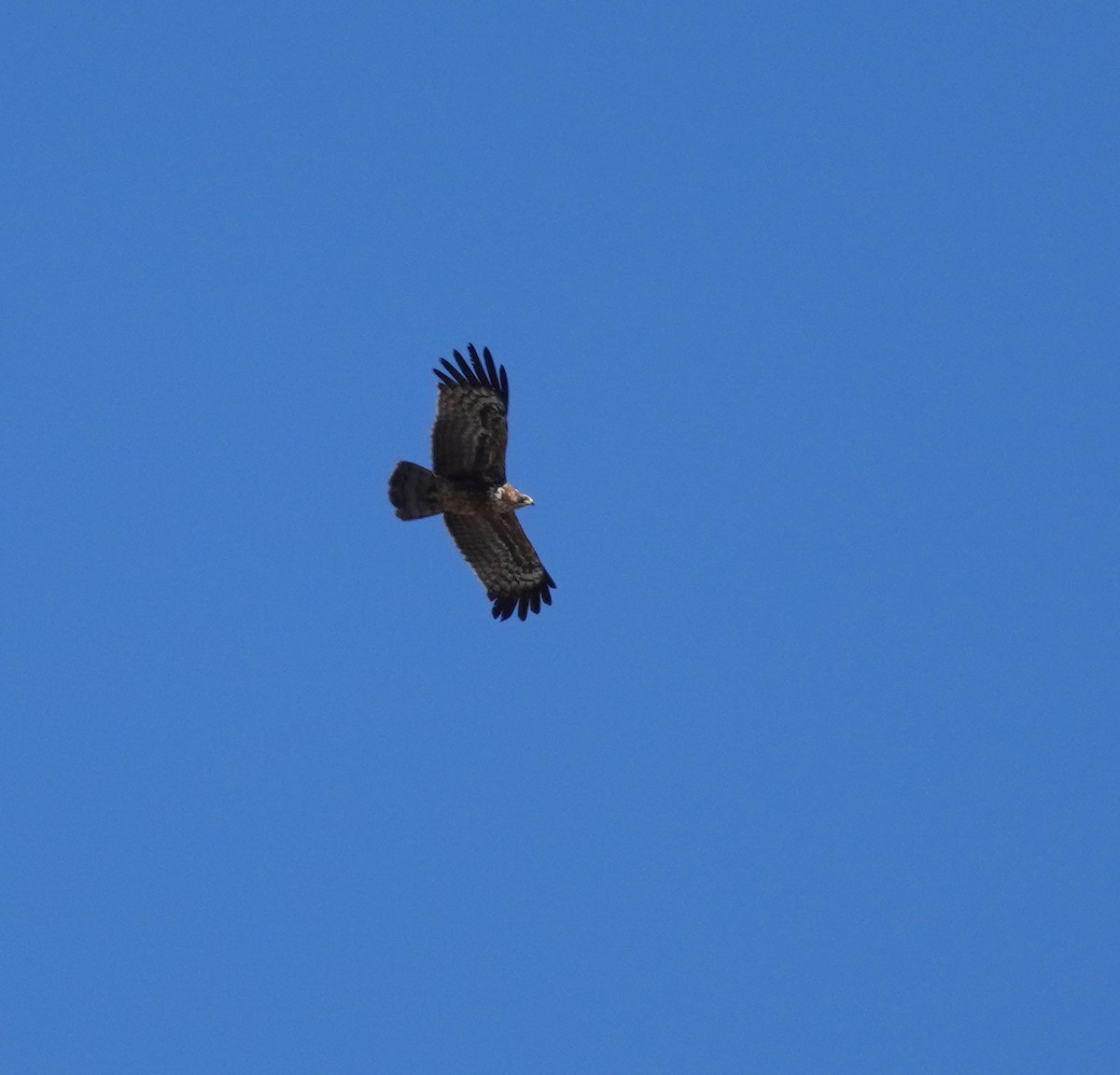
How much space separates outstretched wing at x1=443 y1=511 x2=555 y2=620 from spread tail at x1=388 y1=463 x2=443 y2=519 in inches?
44.6

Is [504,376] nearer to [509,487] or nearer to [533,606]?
[509,487]

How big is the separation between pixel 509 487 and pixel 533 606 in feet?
6.63

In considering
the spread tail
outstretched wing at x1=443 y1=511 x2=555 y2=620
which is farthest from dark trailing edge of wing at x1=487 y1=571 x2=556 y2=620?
the spread tail

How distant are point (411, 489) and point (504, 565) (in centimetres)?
215

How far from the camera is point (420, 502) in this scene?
66.6 feet

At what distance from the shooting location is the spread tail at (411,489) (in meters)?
20.2

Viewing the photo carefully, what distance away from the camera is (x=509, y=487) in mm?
20609

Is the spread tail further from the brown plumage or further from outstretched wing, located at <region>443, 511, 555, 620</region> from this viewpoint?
outstretched wing, located at <region>443, 511, 555, 620</region>

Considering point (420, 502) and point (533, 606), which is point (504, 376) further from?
point (533, 606)

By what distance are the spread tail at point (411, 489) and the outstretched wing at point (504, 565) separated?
113cm

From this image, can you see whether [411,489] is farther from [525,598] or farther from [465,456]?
[525,598]

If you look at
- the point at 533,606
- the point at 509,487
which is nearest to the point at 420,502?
the point at 509,487

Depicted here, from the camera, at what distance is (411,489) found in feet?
66.3

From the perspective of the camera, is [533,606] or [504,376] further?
[533,606]
